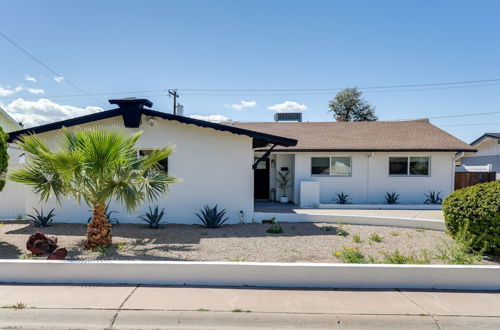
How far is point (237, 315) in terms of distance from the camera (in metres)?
4.08

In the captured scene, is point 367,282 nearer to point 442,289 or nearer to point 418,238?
point 442,289

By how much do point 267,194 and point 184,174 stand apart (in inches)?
244

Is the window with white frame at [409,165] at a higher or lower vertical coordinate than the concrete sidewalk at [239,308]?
higher

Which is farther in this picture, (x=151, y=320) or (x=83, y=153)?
(x=83, y=153)

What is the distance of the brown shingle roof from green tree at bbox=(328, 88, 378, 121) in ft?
70.6

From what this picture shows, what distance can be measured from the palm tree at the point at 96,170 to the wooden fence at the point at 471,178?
1538 cm

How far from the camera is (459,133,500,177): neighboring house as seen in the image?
65.8ft

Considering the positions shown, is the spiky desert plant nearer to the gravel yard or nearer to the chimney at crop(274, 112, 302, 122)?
the gravel yard

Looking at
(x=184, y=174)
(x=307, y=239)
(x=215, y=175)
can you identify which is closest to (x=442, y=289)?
(x=307, y=239)

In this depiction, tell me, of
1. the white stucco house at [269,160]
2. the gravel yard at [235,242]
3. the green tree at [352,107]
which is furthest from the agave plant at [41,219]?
the green tree at [352,107]

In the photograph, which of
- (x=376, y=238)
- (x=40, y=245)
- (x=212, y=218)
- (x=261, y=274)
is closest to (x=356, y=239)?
(x=376, y=238)

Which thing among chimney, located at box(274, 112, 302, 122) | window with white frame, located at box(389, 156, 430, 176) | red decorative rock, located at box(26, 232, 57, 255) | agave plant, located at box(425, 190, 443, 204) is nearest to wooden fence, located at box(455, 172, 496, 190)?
agave plant, located at box(425, 190, 443, 204)

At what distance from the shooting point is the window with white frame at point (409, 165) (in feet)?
46.0

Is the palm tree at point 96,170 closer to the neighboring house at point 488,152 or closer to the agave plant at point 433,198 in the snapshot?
the agave plant at point 433,198
